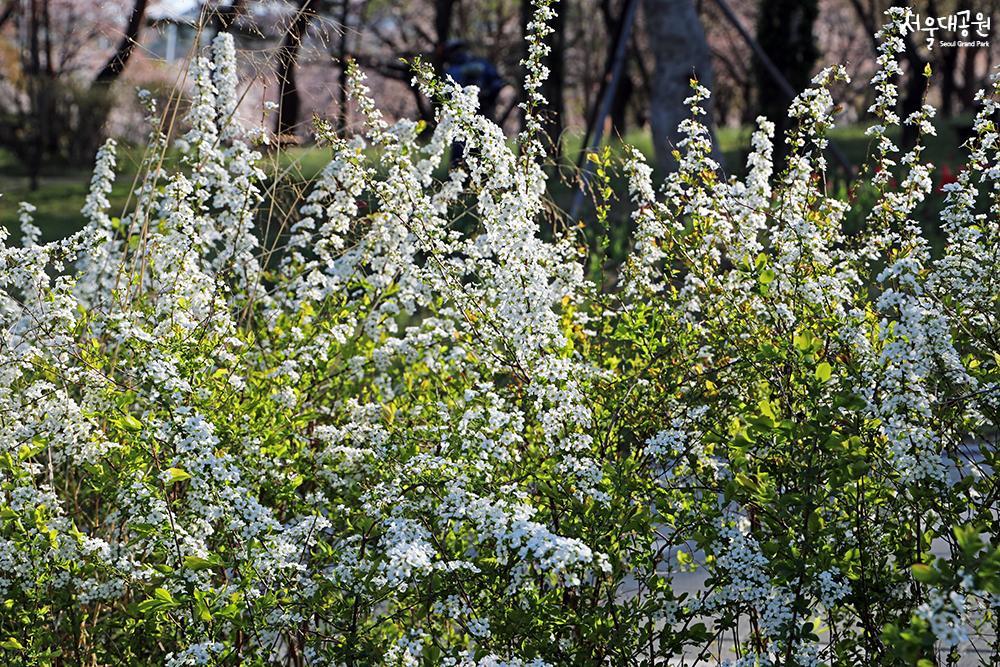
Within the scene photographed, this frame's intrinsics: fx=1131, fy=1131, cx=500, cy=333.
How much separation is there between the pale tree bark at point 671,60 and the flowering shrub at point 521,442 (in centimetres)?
596

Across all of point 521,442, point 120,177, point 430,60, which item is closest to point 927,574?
point 521,442

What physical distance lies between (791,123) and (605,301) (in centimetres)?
878

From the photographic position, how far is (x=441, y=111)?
3799 mm

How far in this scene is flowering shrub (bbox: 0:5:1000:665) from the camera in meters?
2.69

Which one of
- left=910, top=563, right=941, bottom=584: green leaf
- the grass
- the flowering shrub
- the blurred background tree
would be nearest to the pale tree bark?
the blurred background tree

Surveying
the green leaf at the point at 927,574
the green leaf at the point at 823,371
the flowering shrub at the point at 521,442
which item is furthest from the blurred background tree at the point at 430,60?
the green leaf at the point at 927,574

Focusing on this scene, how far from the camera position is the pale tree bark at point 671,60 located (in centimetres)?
956

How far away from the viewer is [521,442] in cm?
320

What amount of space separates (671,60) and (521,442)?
7.22 m

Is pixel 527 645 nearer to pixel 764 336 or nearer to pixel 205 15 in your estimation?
pixel 764 336

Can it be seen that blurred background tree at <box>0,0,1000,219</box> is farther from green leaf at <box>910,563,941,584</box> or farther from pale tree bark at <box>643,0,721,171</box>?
green leaf at <box>910,563,941,584</box>

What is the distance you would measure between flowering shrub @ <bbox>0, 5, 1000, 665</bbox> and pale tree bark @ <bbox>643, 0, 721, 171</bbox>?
5.96 meters

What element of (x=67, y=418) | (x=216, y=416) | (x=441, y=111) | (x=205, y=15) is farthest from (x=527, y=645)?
(x=205, y=15)

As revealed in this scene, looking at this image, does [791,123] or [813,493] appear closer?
[813,493]
